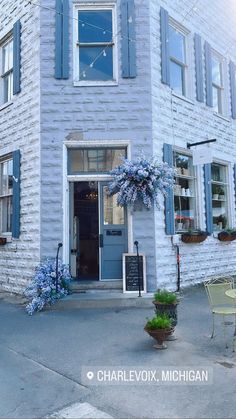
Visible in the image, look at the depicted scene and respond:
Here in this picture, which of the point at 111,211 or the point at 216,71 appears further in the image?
the point at 216,71

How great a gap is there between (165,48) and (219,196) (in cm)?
425

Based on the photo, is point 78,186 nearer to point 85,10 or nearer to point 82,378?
point 85,10

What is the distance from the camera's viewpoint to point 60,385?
3871mm

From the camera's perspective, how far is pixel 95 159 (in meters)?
8.38

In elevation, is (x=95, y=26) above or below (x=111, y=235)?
above

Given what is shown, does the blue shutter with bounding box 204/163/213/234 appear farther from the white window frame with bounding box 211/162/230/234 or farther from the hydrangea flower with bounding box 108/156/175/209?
the hydrangea flower with bounding box 108/156/175/209

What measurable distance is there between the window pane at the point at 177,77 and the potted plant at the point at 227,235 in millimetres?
3856

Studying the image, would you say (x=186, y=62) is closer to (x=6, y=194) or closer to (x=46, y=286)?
(x=6, y=194)

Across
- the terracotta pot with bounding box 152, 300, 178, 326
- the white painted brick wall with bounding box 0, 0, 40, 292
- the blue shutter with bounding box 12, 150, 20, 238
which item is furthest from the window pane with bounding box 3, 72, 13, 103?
the terracotta pot with bounding box 152, 300, 178, 326

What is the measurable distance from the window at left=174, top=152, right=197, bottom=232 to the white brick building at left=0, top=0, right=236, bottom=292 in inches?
1.1

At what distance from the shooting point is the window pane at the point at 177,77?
9.45 meters

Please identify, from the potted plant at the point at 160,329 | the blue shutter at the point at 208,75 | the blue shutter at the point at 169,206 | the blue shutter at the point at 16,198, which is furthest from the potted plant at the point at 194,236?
the potted plant at the point at 160,329

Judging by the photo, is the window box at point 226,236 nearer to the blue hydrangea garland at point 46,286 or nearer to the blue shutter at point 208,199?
the blue shutter at point 208,199

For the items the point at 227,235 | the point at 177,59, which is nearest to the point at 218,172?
the point at 227,235
